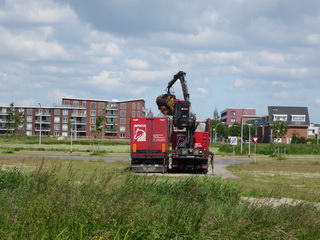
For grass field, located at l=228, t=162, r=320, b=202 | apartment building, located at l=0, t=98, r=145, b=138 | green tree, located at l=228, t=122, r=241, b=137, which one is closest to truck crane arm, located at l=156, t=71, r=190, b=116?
grass field, located at l=228, t=162, r=320, b=202

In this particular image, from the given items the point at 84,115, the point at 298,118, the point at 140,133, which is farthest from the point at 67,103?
the point at 140,133

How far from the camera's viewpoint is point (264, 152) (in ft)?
222

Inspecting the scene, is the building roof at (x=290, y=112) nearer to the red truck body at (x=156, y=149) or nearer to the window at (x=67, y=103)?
the window at (x=67, y=103)

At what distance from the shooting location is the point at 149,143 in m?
27.2

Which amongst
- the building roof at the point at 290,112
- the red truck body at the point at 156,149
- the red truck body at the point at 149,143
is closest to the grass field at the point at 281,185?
the red truck body at the point at 156,149

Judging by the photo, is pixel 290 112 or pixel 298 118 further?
pixel 290 112

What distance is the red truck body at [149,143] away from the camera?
27.1 m

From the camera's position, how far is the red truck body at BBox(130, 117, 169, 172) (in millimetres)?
27062

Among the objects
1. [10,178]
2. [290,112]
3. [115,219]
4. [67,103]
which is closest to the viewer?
[115,219]

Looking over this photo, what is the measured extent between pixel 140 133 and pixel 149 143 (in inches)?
32.9

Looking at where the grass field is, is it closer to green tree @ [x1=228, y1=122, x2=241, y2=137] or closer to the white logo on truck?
the white logo on truck

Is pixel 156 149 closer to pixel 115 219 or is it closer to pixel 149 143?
pixel 149 143

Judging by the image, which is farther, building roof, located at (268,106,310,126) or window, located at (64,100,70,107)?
window, located at (64,100,70,107)

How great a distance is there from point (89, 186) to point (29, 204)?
1200 millimetres
